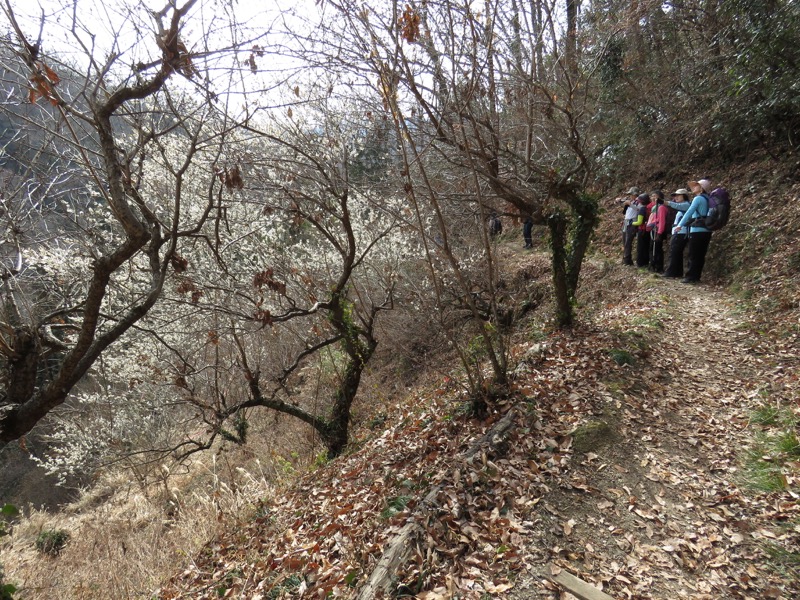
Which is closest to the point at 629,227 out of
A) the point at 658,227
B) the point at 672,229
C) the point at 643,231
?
the point at 643,231

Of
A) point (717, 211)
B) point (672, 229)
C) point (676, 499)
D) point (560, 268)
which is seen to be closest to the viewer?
point (676, 499)

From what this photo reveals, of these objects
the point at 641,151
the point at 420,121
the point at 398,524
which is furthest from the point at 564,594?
the point at 641,151

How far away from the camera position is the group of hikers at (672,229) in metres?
8.36

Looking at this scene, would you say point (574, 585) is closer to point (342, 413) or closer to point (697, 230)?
point (342, 413)

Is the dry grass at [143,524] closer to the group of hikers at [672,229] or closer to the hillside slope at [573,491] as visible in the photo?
the hillside slope at [573,491]

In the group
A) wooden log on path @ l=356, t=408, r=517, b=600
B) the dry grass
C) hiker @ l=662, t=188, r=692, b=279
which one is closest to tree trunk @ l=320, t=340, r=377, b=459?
the dry grass

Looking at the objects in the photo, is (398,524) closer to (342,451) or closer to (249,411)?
(342,451)

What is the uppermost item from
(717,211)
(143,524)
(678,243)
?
(717,211)

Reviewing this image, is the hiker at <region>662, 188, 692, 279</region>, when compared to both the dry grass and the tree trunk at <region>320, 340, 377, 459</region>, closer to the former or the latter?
the tree trunk at <region>320, 340, 377, 459</region>

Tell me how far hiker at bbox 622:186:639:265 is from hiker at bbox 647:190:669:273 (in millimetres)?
625

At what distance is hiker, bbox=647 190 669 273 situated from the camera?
9.56 m

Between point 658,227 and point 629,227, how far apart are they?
1.26 m

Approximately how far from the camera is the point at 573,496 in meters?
3.72

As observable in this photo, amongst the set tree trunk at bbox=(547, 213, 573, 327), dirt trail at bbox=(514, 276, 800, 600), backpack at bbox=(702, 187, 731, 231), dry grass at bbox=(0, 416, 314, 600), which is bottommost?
dry grass at bbox=(0, 416, 314, 600)
